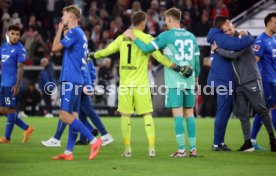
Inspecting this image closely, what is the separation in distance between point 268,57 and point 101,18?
1561 cm

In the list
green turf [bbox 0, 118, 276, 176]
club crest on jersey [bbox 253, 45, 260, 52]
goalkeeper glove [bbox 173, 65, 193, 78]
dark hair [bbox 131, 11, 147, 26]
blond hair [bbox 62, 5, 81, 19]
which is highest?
blond hair [bbox 62, 5, 81, 19]

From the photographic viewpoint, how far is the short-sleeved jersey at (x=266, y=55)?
13.2 meters

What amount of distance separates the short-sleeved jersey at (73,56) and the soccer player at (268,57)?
3.70 metres

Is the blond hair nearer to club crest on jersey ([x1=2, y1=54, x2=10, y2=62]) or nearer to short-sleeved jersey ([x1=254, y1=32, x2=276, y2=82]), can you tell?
short-sleeved jersey ([x1=254, y1=32, x2=276, y2=82])

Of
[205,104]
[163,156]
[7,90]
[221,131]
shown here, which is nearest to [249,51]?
[221,131]

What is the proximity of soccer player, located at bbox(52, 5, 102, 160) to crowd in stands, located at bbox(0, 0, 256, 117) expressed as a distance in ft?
47.7

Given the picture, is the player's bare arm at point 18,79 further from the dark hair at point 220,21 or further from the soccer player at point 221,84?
the dark hair at point 220,21

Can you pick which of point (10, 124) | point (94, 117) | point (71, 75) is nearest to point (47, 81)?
point (10, 124)

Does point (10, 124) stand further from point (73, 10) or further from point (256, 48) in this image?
point (256, 48)

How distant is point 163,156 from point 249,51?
8.47 ft

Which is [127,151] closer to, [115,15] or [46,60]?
[46,60]

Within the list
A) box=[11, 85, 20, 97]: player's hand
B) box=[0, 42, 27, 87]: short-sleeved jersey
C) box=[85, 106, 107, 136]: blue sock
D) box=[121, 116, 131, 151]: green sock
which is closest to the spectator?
box=[0, 42, 27, 87]: short-sleeved jersey

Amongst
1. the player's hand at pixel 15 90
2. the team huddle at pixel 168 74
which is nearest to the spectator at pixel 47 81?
the player's hand at pixel 15 90

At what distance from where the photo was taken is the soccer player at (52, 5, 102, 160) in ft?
36.2
